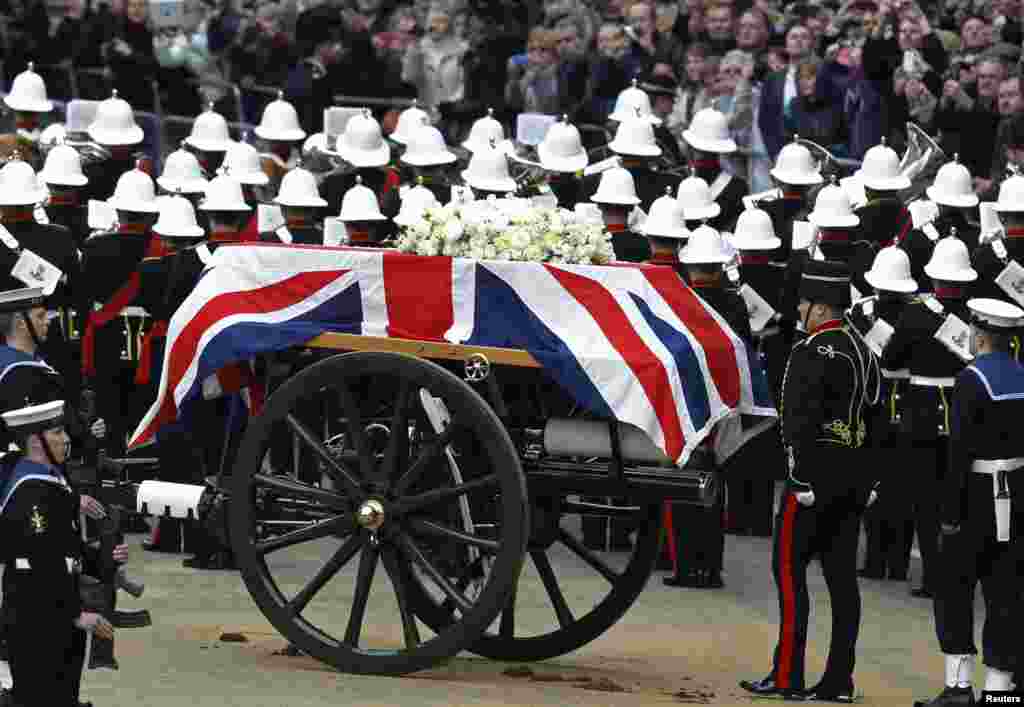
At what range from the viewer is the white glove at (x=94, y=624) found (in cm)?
850

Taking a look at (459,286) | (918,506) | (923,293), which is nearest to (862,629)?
(918,506)

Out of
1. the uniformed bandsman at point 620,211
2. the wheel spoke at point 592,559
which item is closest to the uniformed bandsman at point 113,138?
the uniformed bandsman at point 620,211

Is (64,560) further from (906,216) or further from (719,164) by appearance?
(719,164)

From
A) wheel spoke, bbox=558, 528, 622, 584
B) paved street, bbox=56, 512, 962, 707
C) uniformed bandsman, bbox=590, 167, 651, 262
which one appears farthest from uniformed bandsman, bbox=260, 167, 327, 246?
wheel spoke, bbox=558, 528, 622, 584

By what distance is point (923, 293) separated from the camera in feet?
44.9

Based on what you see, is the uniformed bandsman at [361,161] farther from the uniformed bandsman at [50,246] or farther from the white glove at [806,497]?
the white glove at [806,497]

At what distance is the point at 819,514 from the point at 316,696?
2348 mm

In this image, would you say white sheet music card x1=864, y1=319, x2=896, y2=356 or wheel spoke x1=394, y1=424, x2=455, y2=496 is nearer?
wheel spoke x1=394, y1=424, x2=455, y2=496

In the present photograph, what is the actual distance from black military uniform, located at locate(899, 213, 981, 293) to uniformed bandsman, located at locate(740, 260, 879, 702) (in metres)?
3.37

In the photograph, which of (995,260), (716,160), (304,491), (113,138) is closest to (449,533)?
(304,491)

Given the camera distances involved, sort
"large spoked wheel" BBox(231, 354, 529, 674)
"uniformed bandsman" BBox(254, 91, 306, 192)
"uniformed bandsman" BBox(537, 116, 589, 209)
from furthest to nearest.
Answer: "uniformed bandsman" BBox(254, 91, 306, 192) < "uniformed bandsman" BBox(537, 116, 589, 209) < "large spoked wheel" BBox(231, 354, 529, 674)

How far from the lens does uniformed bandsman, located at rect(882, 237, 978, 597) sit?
41.6 ft

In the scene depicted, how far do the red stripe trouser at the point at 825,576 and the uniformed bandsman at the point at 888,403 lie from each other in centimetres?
245

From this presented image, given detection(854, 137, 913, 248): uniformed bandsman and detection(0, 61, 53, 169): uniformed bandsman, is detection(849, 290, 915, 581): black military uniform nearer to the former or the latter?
detection(854, 137, 913, 248): uniformed bandsman
